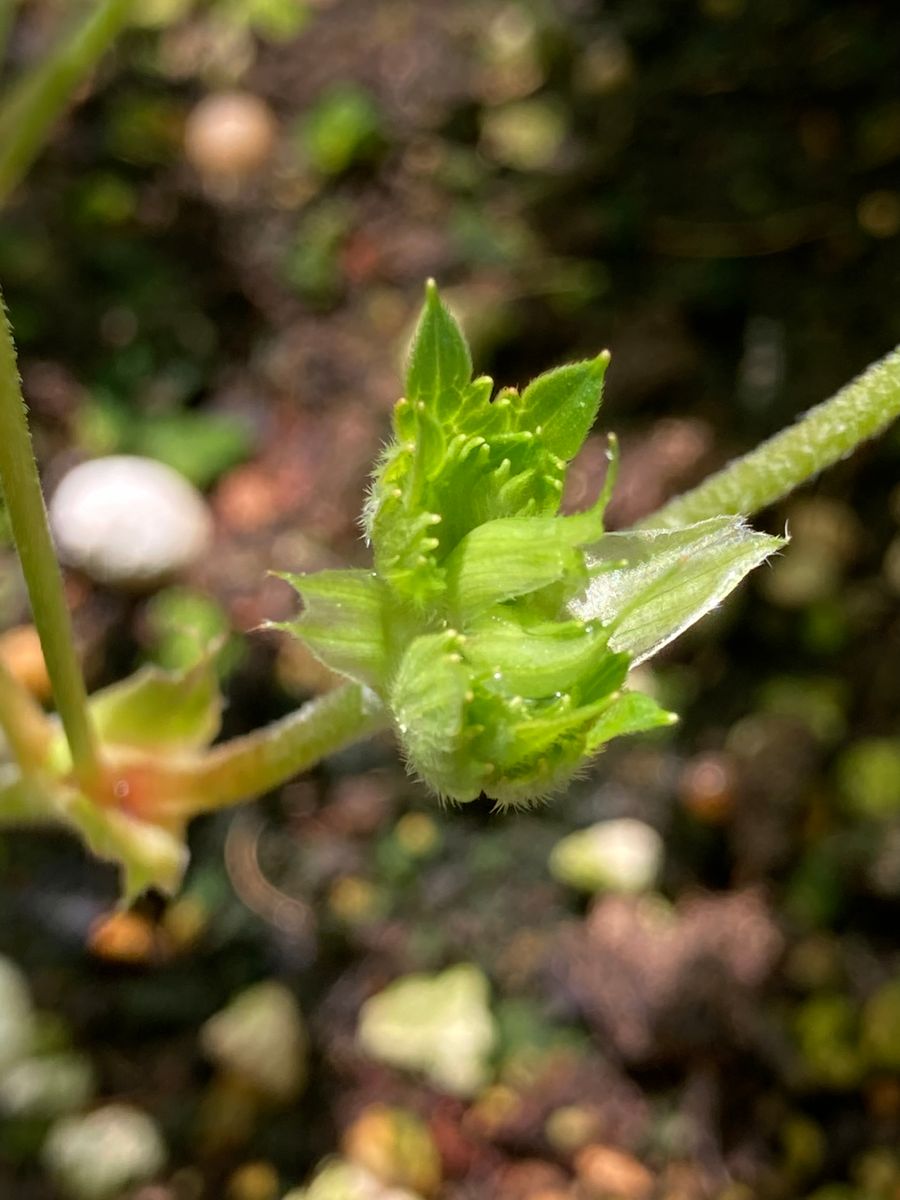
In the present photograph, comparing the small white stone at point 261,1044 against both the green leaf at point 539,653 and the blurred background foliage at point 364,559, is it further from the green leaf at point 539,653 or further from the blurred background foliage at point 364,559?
the green leaf at point 539,653

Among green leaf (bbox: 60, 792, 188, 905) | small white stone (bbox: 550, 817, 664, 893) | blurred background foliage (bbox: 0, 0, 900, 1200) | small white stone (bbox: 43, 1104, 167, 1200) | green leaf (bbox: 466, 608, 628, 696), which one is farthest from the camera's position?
small white stone (bbox: 550, 817, 664, 893)

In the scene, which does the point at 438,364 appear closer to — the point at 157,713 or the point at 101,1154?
the point at 157,713

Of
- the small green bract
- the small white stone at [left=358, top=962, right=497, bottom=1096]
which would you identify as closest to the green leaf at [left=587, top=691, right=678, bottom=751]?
the small green bract

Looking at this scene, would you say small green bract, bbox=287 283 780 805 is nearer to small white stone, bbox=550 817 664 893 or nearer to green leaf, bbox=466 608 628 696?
green leaf, bbox=466 608 628 696

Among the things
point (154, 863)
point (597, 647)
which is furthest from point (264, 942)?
point (597, 647)

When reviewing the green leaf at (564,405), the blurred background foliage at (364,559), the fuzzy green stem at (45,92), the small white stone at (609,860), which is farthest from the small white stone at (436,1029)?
the fuzzy green stem at (45,92)

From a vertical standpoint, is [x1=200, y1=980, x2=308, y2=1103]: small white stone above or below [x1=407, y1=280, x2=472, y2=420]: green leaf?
below

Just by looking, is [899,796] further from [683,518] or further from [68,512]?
[68,512]
